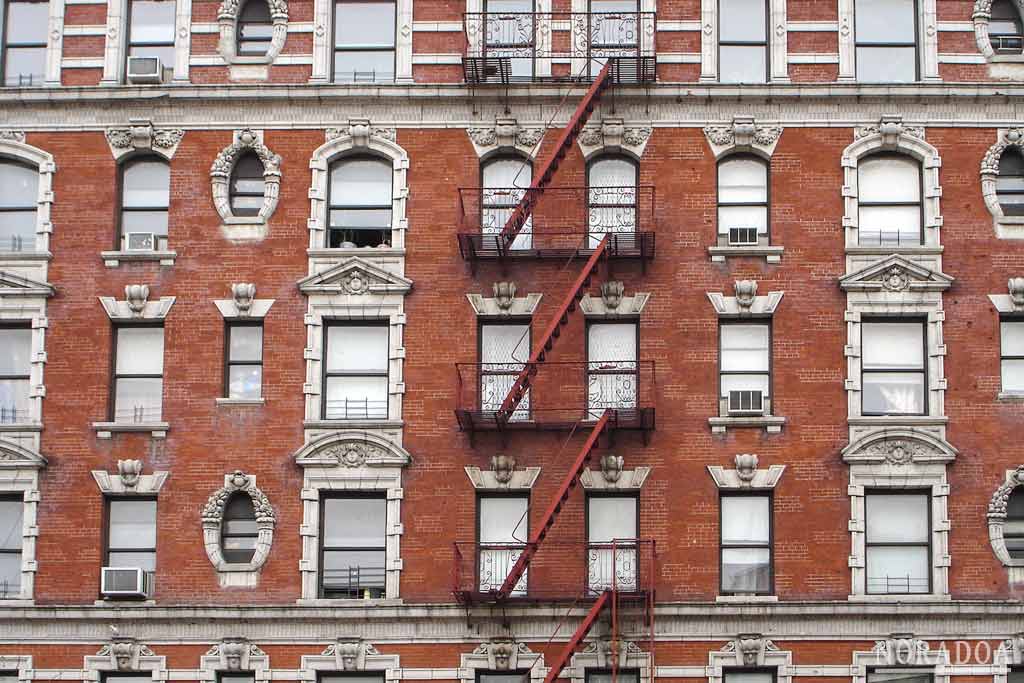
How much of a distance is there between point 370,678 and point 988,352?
Answer: 12.4 metres

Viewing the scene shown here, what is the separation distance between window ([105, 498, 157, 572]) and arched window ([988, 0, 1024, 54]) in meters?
17.7

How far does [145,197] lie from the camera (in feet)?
126

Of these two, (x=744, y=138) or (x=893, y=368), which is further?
(x=744, y=138)

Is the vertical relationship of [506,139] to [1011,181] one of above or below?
above

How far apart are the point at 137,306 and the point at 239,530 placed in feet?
14.8

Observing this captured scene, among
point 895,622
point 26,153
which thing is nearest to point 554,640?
point 895,622

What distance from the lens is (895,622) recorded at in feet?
117

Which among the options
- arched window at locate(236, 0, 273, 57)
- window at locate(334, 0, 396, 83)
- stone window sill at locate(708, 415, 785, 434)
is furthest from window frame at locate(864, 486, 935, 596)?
arched window at locate(236, 0, 273, 57)

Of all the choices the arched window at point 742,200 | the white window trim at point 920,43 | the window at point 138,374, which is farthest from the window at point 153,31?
the white window trim at point 920,43

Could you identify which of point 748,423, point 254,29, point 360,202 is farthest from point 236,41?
point 748,423

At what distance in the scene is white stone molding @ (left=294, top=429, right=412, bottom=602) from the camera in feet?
120

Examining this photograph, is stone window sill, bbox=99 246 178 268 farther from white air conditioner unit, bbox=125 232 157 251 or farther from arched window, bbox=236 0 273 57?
arched window, bbox=236 0 273 57

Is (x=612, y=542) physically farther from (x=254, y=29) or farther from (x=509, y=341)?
(x=254, y=29)

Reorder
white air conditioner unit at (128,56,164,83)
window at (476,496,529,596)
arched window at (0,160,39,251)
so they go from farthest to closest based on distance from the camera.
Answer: arched window at (0,160,39,251) → white air conditioner unit at (128,56,164,83) → window at (476,496,529,596)
